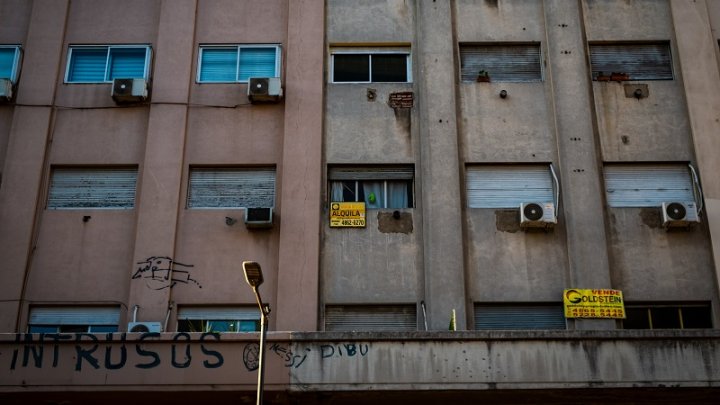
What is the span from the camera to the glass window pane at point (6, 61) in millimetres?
16500

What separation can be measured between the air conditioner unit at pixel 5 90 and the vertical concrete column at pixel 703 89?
12.7 meters

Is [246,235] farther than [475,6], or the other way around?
[475,6]

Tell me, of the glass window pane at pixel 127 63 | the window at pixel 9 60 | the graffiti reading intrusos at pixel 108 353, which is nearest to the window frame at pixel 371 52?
the glass window pane at pixel 127 63

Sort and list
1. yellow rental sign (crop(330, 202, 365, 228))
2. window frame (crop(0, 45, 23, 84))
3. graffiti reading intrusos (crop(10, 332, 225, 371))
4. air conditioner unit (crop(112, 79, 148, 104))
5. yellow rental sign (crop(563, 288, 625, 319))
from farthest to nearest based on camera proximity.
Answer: window frame (crop(0, 45, 23, 84))
air conditioner unit (crop(112, 79, 148, 104))
yellow rental sign (crop(330, 202, 365, 228))
yellow rental sign (crop(563, 288, 625, 319))
graffiti reading intrusos (crop(10, 332, 225, 371))

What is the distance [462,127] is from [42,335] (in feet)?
26.8

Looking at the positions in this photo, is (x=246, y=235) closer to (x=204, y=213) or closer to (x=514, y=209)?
(x=204, y=213)

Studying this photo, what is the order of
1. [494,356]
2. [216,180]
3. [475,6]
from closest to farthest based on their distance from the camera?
[494,356] < [216,180] < [475,6]

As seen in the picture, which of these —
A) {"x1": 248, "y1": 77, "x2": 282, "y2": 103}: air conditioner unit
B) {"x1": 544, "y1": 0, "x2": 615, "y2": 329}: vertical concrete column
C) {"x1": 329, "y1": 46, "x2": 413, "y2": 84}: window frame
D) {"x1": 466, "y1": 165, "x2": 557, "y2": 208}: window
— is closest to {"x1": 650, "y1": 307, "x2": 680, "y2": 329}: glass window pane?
{"x1": 544, "y1": 0, "x2": 615, "y2": 329}: vertical concrete column

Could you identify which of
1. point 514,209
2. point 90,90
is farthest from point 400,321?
point 90,90

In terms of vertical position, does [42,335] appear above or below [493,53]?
below

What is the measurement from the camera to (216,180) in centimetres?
1567

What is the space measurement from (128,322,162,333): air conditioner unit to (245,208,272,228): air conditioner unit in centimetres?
236

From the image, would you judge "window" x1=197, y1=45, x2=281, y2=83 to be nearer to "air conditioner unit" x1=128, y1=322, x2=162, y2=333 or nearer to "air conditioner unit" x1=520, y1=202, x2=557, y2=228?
"air conditioner unit" x1=128, y1=322, x2=162, y2=333

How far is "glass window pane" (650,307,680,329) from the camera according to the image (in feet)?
47.4
